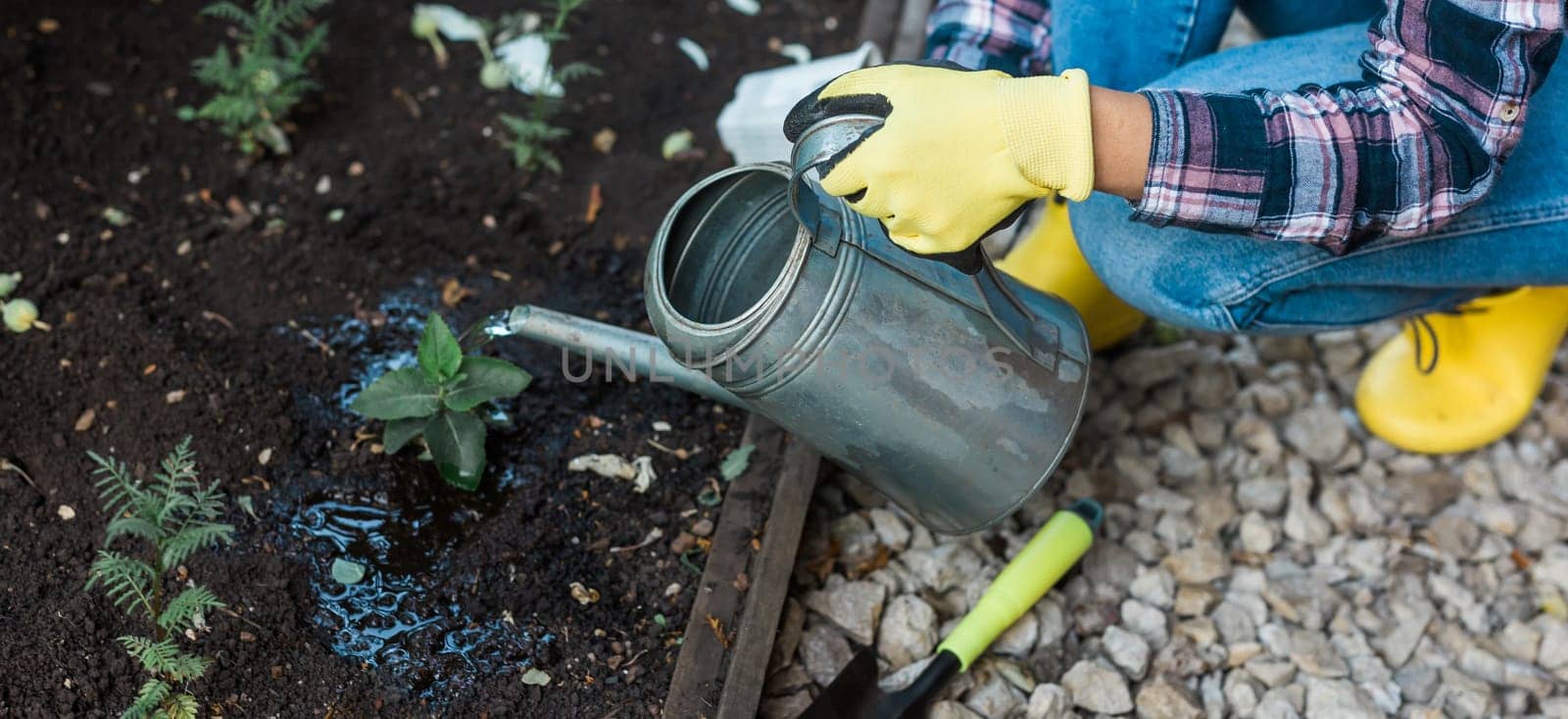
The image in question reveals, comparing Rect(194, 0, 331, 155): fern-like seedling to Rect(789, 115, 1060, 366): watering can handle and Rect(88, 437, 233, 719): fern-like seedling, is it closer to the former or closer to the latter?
Rect(88, 437, 233, 719): fern-like seedling

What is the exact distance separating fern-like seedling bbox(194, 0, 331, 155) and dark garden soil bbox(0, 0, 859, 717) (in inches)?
1.8

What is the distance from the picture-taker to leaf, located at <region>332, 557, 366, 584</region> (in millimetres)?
1593

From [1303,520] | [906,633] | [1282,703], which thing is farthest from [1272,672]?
[906,633]

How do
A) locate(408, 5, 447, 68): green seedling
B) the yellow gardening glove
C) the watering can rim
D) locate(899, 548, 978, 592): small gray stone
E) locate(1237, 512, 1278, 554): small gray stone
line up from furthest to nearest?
1. locate(408, 5, 447, 68): green seedling
2. locate(1237, 512, 1278, 554): small gray stone
3. locate(899, 548, 978, 592): small gray stone
4. the watering can rim
5. the yellow gardening glove

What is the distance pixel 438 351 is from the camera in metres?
1.58

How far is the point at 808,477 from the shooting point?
70.1 inches

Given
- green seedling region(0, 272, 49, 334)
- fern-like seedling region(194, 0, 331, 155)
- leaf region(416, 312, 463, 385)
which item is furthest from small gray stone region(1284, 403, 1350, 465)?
green seedling region(0, 272, 49, 334)

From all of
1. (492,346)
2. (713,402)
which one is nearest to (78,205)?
(492,346)

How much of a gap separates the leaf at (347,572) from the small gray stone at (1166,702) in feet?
3.70

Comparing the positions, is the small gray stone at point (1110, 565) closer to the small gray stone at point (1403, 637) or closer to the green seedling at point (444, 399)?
the small gray stone at point (1403, 637)

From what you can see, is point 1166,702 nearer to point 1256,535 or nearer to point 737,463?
point 1256,535

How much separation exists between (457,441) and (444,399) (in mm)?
65

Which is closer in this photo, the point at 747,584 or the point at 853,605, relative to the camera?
the point at 747,584

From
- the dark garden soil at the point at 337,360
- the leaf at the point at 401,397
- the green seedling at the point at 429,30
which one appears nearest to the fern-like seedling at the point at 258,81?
the dark garden soil at the point at 337,360
